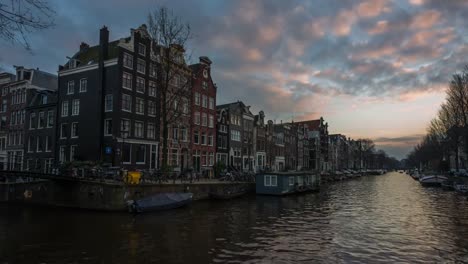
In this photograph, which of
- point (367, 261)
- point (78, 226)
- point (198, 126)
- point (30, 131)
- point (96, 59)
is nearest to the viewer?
point (367, 261)

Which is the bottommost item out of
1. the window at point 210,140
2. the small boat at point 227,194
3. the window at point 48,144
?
the small boat at point 227,194

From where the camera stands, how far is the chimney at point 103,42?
48.2 m

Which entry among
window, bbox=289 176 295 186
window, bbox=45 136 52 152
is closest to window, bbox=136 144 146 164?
window, bbox=45 136 52 152

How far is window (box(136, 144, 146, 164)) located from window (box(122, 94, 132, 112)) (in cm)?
509

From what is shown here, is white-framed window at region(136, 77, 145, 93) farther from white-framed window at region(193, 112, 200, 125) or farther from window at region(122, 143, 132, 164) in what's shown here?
white-framed window at region(193, 112, 200, 125)

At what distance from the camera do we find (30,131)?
56.0 metres

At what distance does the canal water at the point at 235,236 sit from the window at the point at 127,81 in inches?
753

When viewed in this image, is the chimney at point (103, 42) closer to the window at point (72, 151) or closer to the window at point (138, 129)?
the window at point (138, 129)

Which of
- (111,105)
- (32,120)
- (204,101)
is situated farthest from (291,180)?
(32,120)

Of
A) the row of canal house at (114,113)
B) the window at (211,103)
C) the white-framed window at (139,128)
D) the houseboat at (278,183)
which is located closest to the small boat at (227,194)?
the houseboat at (278,183)

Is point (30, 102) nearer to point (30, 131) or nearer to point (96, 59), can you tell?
point (30, 131)

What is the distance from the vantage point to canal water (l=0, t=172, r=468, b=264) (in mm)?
17438

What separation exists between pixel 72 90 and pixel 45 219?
1039 inches

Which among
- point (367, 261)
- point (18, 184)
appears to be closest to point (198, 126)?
point (18, 184)
